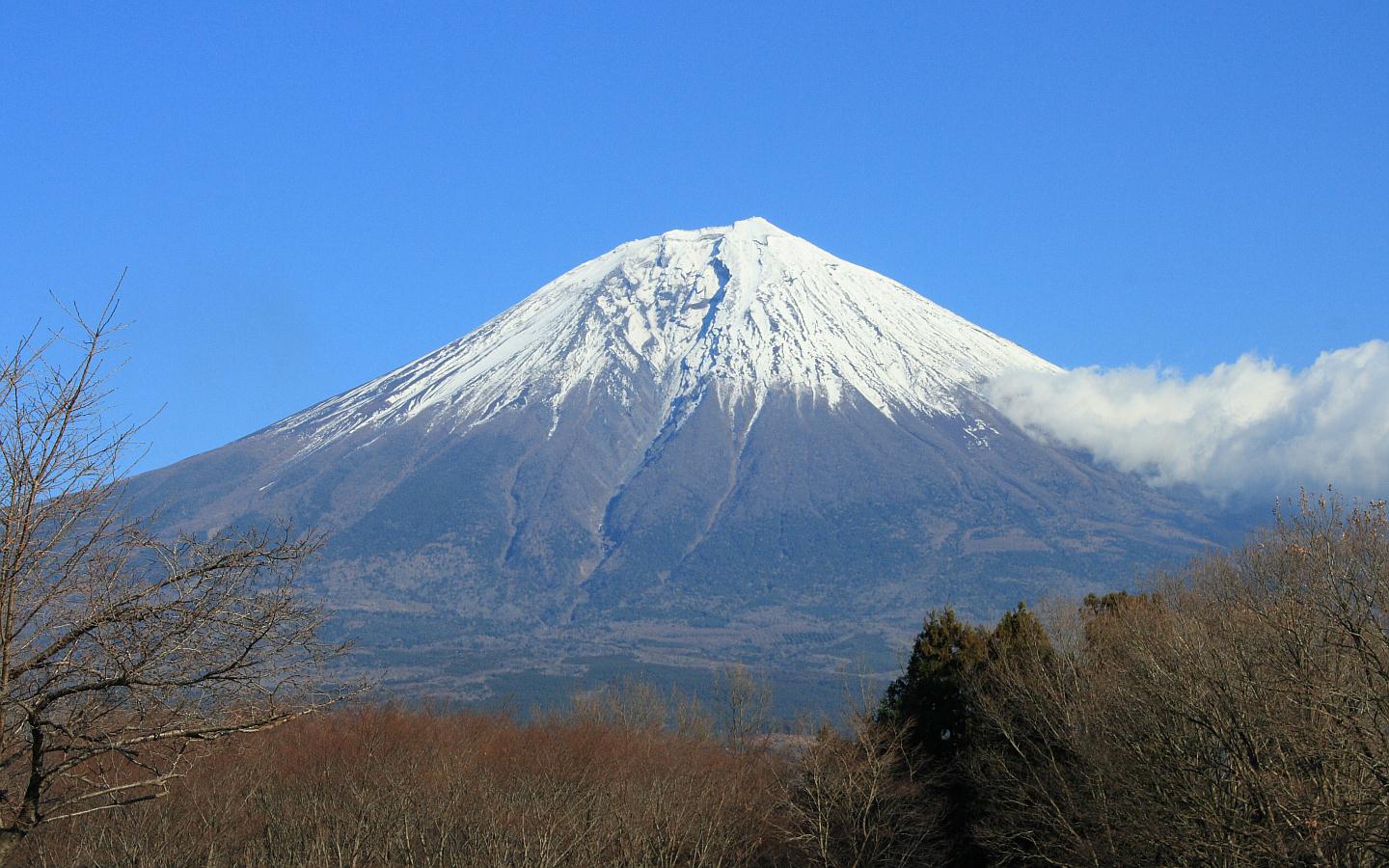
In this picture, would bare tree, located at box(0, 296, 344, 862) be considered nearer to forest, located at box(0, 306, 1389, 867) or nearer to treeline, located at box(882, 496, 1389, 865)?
forest, located at box(0, 306, 1389, 867)

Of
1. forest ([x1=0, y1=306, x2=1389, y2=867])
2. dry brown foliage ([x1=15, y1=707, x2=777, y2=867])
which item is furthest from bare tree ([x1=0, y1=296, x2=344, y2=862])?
dry brown foliage ([x1=15, y1=707, x2=777, y2=867])

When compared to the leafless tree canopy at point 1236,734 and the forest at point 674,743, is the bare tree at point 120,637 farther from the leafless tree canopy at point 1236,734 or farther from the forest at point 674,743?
the leafless tree canopy at point 1236,734

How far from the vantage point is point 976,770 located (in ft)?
121

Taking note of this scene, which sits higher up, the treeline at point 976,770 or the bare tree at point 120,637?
the bare tree at point 120,637

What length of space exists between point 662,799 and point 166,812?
1062 cm

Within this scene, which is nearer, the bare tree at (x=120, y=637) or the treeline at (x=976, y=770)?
the bare tree at (x=120, y=637)

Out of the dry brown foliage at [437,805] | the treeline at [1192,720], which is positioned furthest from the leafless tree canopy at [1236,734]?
the dry brown foliage at [437,805]

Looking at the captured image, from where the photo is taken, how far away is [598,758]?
139ft

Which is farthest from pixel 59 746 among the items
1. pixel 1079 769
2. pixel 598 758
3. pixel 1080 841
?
pixel 598 758

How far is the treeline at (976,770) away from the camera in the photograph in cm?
1995

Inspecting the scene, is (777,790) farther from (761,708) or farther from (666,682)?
(666,682)

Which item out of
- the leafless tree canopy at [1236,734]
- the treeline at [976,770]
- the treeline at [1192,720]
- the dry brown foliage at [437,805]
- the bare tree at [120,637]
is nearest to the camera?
the bare tree at [120,637]

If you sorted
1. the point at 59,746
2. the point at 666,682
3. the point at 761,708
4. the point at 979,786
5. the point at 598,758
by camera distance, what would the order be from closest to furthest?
the point at 59,746, the point at 979,786, the point at 598,758, the point at 761,708, the point at 666,682

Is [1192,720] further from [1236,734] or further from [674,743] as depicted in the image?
[674,743]
